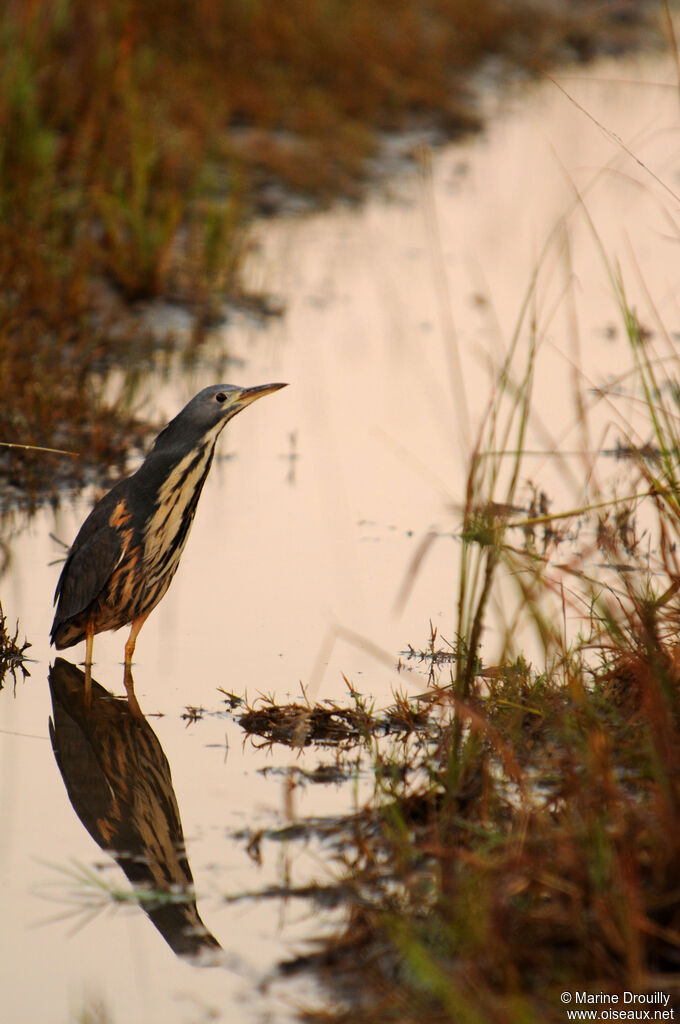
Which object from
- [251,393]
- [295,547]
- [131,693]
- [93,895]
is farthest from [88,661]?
[93,895]

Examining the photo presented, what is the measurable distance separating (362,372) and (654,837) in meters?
5.61

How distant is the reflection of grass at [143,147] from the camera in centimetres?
692

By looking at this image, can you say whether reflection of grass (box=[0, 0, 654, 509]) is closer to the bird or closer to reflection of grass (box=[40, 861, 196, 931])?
the bird

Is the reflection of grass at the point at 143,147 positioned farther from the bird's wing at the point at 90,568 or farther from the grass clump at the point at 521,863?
the grass clump at the point at 521,863

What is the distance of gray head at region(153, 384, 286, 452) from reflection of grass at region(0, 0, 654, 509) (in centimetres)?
145

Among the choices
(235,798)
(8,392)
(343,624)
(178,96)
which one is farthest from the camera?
(178,96)

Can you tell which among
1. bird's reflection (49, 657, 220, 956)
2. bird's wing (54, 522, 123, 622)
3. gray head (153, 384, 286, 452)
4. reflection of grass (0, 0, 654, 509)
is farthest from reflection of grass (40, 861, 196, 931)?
reflection of grass (0, 0, 654, 509)

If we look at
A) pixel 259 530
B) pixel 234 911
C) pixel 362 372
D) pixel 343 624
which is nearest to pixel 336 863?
pixel 234 911

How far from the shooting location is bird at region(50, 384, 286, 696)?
15.4ft

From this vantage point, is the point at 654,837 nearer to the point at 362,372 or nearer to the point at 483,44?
the point at 362,372

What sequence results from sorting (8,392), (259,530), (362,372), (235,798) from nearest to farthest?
(235,798)
(259,530)
(8,392)
(362,372)

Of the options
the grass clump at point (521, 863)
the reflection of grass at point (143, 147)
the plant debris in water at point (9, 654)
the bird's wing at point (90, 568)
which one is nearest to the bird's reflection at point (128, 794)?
the plant debris in water at point (9, 654)

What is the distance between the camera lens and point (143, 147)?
8.88 meters

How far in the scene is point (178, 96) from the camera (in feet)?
40.5
